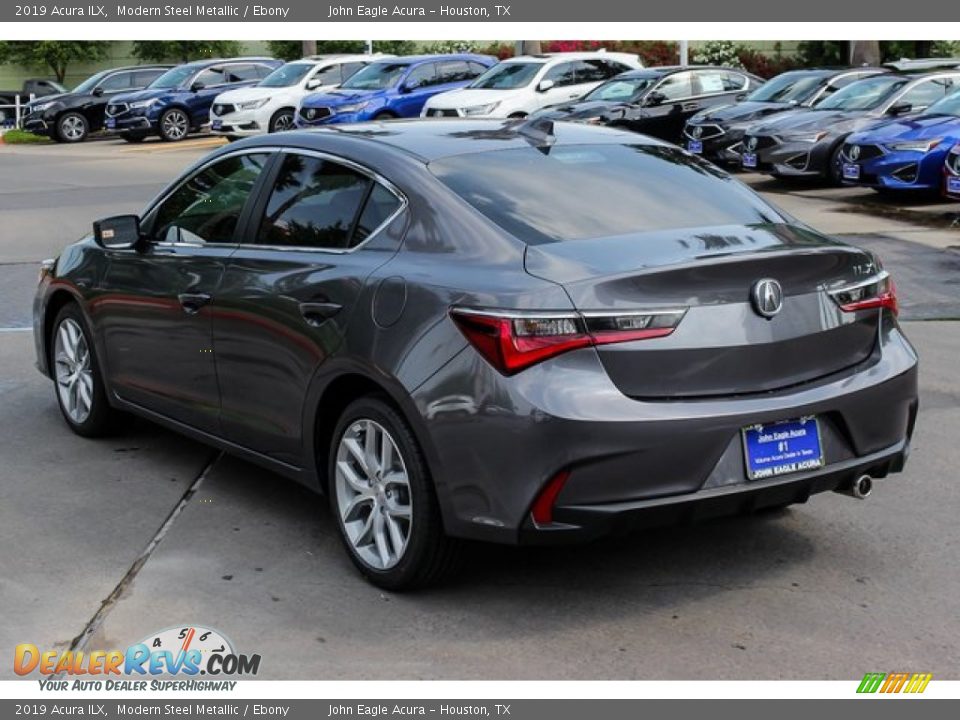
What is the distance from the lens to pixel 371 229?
5176 mm

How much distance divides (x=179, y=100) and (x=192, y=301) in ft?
91.9

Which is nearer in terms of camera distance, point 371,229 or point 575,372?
point 575,372

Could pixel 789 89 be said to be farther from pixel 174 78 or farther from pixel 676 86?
pixel 174 78

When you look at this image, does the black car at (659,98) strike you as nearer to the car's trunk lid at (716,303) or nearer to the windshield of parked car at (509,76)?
the windshield of parked car at (509,76)

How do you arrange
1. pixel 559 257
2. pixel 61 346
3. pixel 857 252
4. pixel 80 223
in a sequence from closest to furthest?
1. pixel 559 257
2. pixel 857 252
3. pixel 61 346
4. pixel 80 223

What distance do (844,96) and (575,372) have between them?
1632cm

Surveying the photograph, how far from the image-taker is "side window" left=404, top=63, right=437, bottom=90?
2741 cm

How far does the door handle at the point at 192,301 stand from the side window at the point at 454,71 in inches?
897

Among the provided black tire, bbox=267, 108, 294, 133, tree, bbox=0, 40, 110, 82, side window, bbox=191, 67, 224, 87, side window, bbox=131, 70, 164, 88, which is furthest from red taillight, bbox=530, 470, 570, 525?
tree, bbox=0, 40, 110, 82

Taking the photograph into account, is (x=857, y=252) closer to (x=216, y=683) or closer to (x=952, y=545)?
(x=952, y=545)

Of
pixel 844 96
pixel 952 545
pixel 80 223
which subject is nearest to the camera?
pixel 952 545

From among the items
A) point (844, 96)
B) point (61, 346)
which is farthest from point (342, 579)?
point (844, 96)

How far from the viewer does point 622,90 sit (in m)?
23.4

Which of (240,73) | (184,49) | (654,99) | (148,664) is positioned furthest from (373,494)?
(184,49)
